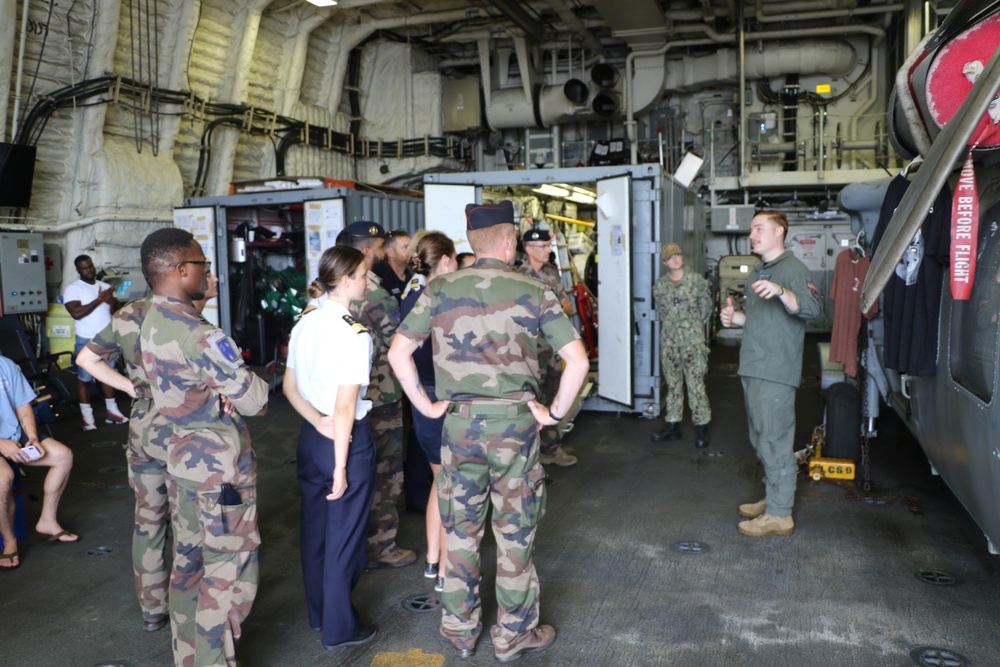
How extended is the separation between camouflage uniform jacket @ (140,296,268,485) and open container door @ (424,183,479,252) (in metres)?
4.97

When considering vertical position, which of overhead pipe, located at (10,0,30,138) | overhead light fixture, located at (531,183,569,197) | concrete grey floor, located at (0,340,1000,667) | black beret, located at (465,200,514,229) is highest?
overhead pipe, located at (10,0,30,138)

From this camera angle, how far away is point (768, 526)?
15.4 ft

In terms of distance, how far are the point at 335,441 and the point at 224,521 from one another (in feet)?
1.70

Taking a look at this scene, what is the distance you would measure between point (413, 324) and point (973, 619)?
292 centimetres

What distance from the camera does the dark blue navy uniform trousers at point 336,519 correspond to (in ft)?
10.9

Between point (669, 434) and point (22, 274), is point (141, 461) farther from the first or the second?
point (22, 274)

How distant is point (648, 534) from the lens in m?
4.76

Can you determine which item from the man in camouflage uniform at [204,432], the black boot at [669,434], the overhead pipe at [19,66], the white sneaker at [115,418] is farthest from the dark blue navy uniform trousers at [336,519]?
the overhead pipe at [19,66]

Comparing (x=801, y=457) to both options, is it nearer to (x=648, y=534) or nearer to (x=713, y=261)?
(x=648, y=534)

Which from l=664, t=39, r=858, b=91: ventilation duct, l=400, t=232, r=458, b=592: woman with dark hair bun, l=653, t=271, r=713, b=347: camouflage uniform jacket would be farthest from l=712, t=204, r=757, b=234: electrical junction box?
l=400, t=232, r=458, b=592: woman with dark hair bun

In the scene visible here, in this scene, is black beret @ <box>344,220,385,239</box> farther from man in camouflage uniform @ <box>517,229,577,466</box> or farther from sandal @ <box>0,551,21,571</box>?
sandal @ <box>0,551,21,571</box>

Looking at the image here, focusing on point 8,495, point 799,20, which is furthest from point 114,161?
point 799,20

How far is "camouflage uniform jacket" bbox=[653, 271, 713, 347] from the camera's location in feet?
22.6

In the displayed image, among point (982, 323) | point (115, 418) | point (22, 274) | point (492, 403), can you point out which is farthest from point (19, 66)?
point (982, 323)
